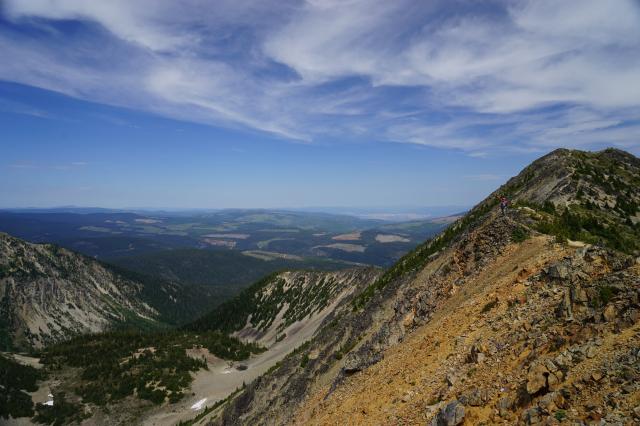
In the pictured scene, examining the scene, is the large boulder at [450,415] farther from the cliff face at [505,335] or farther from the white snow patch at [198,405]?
the white snow patch at [198,405]

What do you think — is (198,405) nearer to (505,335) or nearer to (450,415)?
(505,335)

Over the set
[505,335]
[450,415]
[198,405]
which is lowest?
[198,405]

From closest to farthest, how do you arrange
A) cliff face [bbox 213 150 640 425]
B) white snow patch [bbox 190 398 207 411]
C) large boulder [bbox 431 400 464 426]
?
cliff face [bbox 213 150 640 425]
large boulder [bbox 431 400 464 426]
white snow patch [bbox 190 398 207 411]

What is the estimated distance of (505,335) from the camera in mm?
16109

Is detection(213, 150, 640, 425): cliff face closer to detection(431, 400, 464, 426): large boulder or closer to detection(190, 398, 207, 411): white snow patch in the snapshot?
detection(431, 400, 464, 426): large boulder

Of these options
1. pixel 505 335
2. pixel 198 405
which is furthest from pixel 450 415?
pixel 198 405

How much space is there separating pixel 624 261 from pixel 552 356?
18.9 feet

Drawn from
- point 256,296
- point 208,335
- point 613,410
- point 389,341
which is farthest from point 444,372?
point 256,296

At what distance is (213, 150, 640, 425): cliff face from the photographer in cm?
1156

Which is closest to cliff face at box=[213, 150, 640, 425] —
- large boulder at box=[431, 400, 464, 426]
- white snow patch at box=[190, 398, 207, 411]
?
large boulder at box=[431, 400, 464, 426]

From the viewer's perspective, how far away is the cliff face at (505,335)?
1156 centimetres

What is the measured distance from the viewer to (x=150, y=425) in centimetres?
7606

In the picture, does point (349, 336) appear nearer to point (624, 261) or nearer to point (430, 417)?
point (430, 417)

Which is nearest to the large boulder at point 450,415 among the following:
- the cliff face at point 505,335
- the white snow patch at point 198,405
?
the cliff face at point 505,335
